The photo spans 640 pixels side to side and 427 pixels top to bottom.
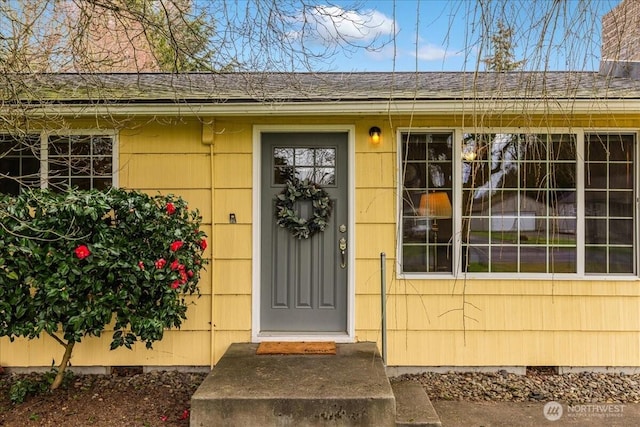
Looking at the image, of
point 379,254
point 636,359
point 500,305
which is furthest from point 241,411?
point 636,359

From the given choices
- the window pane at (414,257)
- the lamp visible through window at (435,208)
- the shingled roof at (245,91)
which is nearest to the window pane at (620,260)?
the shingled roof at (245,91)

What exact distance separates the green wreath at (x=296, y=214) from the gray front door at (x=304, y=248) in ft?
0.15

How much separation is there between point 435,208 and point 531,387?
1687 millimetres

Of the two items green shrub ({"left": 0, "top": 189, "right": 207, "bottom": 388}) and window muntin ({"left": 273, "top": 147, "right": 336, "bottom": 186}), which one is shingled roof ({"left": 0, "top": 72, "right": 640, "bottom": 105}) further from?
green shrub ({"left": 0, "top": 189, "right": 207, "bottom": 388})

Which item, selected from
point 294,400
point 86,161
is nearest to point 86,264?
point 86,161

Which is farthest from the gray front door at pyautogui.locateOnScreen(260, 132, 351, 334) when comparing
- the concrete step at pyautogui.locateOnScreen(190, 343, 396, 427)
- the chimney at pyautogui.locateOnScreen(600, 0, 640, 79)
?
the chimney at pyautogui.locateOnScreen(600, 0, 640, 79)

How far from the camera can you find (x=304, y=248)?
12.4ft

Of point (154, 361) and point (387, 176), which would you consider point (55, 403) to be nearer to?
point (154, 361)

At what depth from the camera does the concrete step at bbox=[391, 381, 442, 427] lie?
2635 mm

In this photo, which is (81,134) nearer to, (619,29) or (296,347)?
(296,347)

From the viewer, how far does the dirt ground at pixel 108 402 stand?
2.87 metres

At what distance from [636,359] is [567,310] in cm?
75

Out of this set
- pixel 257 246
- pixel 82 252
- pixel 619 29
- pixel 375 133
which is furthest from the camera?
pixel 257 246

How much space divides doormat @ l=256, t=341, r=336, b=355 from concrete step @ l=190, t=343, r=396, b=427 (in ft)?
1.39
